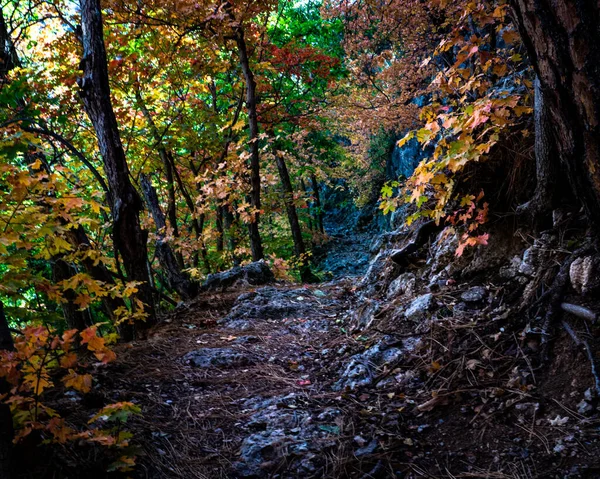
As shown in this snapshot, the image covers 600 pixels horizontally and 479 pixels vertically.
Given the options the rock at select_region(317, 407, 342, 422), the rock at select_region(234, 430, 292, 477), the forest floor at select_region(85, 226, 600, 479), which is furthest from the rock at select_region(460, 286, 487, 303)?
the rock at select_region(234, 430, 292, 477)

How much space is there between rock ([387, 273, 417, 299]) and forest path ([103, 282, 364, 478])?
2.25 feet

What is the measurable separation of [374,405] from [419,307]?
104 cm

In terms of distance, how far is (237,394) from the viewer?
2.86 m

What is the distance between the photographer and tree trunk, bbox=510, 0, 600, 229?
4.43 feet

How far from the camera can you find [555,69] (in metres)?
1.45

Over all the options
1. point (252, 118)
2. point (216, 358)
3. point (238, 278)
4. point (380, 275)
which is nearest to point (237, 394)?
point (216, 358)


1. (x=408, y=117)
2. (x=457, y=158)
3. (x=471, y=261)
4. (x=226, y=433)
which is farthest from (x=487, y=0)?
(x=408, y=117)

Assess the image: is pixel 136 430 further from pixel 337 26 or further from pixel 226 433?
pixel 337 26

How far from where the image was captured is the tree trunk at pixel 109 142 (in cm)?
399

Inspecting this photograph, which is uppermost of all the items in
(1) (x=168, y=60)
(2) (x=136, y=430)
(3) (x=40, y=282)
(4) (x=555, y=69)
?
(1) (x=168, y=60)

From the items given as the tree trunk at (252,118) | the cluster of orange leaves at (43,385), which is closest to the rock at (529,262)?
the cluster of orange leaves at (43,385)

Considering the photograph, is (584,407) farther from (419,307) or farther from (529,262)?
(419,307)

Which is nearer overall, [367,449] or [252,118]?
[367,449]

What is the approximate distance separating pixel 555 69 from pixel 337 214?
2912 cm
